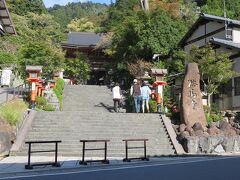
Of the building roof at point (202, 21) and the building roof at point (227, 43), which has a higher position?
the building roof at point (202, 21)

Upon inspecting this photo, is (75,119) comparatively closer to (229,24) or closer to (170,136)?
(170,136)

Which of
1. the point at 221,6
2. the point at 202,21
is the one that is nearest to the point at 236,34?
the point at 202,21

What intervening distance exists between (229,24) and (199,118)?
488 inches

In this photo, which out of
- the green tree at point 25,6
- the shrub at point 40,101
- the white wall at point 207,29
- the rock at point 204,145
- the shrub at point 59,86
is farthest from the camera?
the green tree at point 25,6

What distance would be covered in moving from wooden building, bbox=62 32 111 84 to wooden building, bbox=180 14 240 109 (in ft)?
39.9

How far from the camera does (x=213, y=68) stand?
78.5 feet

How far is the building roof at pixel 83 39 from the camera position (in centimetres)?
4462

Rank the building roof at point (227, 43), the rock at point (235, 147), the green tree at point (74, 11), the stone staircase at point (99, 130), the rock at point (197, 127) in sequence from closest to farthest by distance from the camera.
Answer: the stone staircase at point (99, 130) < the rock at point (235, 147) < the rock at point (197, 127) < the building roof at point (227, 43) < the green tree at point (74, 11)

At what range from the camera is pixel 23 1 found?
51938 millimetres

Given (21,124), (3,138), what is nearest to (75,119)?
(21,124)

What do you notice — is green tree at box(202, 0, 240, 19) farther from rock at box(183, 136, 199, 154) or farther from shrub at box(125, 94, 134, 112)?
rock at box(183, 136, 199, 154)

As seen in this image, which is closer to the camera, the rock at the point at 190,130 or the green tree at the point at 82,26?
the rock at the point at 190,130

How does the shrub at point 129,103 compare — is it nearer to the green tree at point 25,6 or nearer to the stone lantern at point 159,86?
the stone lantern at point 159,86

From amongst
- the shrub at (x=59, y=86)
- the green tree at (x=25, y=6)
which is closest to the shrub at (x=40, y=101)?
the shrub at (x=59, y=86)
